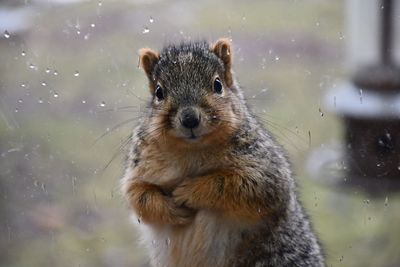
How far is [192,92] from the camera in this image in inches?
59.8

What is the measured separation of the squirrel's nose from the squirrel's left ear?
0.58ft

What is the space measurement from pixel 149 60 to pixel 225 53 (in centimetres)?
15

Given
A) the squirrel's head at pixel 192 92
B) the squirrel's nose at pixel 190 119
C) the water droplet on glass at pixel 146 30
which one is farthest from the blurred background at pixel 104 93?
the squirrel's nose at pixel 190 119

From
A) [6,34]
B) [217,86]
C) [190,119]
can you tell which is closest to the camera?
[190,119]

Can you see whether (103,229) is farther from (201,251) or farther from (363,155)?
(363,155)

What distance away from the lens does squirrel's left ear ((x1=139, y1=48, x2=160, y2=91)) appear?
1.62 m

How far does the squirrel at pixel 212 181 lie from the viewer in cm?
158

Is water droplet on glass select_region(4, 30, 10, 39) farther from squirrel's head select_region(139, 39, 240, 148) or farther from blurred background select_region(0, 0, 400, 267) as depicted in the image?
squirrel's head select_region(139, 39, 240, 148)

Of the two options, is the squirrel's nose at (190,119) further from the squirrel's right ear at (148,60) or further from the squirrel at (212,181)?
the squirrel's right ear at (148,60)

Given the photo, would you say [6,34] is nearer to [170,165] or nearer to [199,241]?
[170,165]

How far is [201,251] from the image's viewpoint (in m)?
1.64

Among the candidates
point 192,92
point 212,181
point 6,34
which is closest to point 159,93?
point 192,92

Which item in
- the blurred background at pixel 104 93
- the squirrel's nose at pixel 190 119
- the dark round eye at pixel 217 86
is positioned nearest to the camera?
the squirrel's nose at pixel 190 119

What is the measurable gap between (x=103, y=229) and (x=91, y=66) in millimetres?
364
